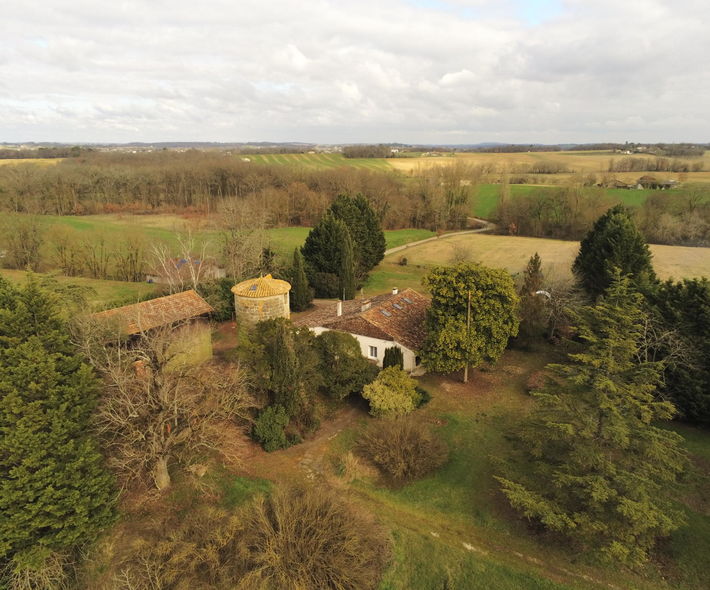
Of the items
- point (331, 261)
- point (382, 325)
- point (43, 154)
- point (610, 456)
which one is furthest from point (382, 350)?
point (43, 154)

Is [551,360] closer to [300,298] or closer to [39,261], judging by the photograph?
[300,298]

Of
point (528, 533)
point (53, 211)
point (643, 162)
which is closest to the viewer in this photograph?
point (528, 533)

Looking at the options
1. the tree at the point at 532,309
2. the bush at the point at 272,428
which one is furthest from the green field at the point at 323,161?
the bush at the point at 272,428

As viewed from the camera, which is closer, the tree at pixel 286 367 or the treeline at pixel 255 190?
the tree at pixel 286 367

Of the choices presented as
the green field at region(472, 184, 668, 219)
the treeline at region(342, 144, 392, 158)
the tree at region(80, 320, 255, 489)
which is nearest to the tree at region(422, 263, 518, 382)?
the tree at region(80, 320, 255, 489)

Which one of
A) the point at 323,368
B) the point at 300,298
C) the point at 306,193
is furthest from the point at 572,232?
the point at 323,368

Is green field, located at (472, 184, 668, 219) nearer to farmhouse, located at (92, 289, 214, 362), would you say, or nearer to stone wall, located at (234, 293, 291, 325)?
stone wall, located at (234, 293, 291, 325)

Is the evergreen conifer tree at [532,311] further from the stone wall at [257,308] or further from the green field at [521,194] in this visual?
the green field at [521,194]
